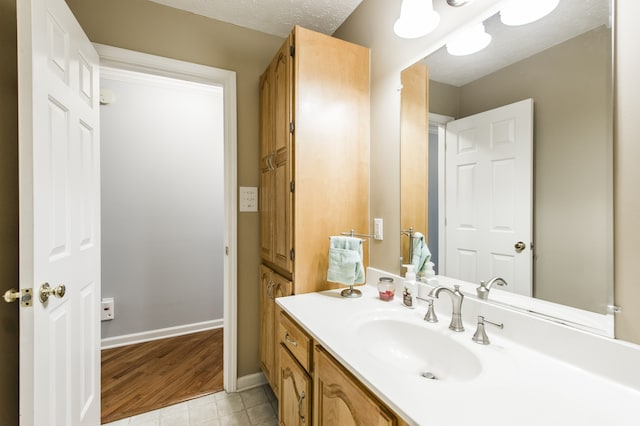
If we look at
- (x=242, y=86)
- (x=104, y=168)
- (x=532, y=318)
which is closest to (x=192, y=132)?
(x=104, y=168)

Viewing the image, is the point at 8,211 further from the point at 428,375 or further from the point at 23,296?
the point at 428,375

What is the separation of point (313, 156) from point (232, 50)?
Answer: 1.06 m

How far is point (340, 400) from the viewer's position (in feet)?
2.92

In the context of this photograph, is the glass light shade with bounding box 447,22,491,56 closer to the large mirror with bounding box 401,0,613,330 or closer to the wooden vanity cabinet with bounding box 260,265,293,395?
the large mirror with bounding box 401,0,613,330

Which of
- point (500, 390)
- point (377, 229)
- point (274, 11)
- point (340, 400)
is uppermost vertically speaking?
point (274, 11)

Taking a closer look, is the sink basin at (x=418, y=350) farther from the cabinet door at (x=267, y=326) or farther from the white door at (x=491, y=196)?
the cabinet door at (x=267, y=326)

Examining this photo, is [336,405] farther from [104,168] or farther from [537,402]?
[104,168]

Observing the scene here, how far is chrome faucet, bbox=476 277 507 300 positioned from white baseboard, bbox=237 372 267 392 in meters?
1.63

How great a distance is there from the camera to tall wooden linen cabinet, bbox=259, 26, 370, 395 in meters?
1.51

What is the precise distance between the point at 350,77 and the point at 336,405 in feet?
5.08

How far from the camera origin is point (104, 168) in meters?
2.51

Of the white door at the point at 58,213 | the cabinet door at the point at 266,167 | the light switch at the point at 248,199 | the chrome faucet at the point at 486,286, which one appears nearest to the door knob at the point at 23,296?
the white door at the point at 58,213

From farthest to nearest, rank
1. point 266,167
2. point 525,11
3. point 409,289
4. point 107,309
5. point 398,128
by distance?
point 107,309
point 266,167
point 398,128
point 409,289
point 525,11

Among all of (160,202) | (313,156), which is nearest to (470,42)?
(313,156)
